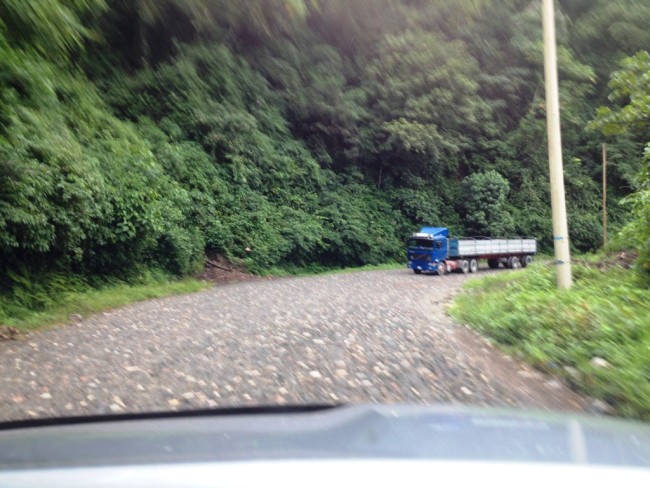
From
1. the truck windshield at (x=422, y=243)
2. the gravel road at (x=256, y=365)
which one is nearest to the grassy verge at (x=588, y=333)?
the gravel road at (x=256, y=365)

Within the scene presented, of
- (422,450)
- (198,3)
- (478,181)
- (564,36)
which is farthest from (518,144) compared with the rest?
(422,450)

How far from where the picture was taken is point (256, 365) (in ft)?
27.1

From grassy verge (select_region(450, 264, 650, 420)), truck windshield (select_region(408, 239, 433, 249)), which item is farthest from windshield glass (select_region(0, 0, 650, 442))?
truck windshield (select_region(408, 239, 433, 249))

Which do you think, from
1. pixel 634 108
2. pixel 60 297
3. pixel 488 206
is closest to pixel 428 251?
pixel 488 206

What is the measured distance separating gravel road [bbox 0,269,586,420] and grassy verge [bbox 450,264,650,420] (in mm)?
314

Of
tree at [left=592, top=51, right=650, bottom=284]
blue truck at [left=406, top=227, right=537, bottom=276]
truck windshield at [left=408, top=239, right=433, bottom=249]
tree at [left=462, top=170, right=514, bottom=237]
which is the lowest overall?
blue truck at [left=406, top=227, right=537, bottom=276]

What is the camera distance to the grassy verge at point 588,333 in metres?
6.36

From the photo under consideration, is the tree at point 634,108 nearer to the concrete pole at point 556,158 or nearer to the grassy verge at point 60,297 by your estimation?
the concrete pole at point 556,158

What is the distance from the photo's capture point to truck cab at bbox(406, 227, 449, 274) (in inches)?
1230

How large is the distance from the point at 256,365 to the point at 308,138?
33.1m

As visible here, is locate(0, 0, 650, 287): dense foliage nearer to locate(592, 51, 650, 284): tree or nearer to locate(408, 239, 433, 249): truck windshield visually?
locate(592, 51, 650, 284): tree

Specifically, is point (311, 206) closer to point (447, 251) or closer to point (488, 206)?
point (447, 251)

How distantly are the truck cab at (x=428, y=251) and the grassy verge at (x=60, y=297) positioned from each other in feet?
46.7

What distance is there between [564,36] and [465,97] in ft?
26.3
